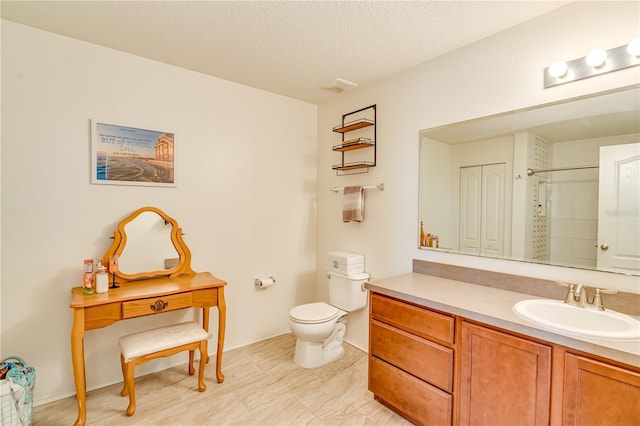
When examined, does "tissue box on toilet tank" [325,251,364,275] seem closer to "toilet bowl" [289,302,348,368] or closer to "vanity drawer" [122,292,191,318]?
"toilet bowl" [289,302,348,368]

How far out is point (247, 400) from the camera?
2.10m

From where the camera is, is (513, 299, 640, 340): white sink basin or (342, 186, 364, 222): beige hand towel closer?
(513, 299, 640, 340): white sink basin

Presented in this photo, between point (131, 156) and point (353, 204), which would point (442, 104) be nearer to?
point (353, 204)

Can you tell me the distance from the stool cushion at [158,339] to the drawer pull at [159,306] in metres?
0.19

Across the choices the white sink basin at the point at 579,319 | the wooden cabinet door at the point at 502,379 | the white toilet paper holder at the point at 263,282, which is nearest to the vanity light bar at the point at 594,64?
the white sink basin at the point at 579,319

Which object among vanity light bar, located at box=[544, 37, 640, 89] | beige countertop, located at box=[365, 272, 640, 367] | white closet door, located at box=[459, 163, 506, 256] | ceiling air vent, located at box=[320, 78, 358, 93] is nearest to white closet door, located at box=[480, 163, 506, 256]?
white closet door, located at box=[459, 163, 506, 256]

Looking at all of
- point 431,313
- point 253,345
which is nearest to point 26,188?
point 253,345

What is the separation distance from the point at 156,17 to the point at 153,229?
56.9 inches

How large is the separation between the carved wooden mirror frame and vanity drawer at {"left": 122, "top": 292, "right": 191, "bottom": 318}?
382 millimetres

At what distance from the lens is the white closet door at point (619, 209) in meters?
1.48

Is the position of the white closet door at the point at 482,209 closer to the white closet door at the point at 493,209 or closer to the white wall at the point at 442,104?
the white closet door at the point at 493,209

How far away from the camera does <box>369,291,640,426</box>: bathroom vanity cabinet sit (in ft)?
3.82

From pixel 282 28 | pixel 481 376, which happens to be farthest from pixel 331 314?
pixel 282 28

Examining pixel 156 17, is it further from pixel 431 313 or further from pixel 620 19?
pixel 620 19
